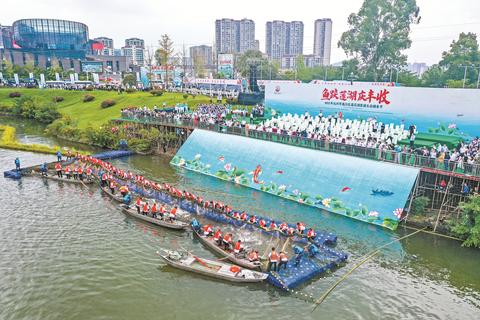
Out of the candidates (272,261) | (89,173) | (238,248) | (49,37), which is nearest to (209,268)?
(238,248)

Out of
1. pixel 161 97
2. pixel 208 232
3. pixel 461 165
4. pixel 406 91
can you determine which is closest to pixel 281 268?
pixel 208 232

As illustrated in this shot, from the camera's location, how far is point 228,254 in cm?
2420

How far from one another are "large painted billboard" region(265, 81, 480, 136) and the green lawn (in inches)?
1031

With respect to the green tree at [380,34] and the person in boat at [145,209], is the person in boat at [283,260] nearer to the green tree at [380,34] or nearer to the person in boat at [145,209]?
the person in boat at [145,209]

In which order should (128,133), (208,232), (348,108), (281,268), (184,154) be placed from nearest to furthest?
(281,268) < (208,232) < (348,108) < (184,154) < (128,133)

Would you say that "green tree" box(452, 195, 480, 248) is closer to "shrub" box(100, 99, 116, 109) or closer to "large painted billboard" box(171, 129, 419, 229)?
"large painted billboard" box(171, 129, 419, 229)

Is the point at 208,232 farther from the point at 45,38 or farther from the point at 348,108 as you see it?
the point at 45,38

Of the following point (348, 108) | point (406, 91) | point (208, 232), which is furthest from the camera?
point (348, 108)

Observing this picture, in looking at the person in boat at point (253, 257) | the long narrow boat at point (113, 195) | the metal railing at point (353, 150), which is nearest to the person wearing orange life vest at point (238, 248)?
the person in boat at point (253, 257)

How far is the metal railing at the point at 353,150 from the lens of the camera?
2817 centimetres

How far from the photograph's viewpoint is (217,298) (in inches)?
814

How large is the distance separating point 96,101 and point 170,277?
70507mm

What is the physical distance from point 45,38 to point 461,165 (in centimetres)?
17290

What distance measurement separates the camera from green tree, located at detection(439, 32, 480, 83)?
6234 cm
